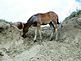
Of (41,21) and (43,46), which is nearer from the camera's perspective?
(43,46)

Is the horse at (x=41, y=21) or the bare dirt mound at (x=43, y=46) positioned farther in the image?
the horse at (x=41, y=21)

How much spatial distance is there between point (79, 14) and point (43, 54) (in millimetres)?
6916

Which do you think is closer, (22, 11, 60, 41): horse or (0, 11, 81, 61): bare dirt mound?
(0, 11, 81, 61): bare dirt mound

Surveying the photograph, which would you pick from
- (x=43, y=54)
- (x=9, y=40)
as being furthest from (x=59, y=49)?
(x=9, y=40)

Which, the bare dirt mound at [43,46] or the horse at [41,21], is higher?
the horse at [41,21]

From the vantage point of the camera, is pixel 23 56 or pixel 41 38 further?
pixel 41 38

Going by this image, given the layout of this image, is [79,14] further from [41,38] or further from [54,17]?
[41,38]

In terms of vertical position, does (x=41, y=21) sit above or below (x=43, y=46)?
above

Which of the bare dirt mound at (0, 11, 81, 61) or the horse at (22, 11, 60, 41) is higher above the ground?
the horse at (22, 11, 60, 41)

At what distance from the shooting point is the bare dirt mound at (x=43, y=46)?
15.8 metres

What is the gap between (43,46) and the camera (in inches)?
666

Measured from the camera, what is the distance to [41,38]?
1845 cm

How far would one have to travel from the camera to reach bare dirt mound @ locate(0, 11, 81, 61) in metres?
15.8

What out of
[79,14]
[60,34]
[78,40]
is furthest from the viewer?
[79,14]
